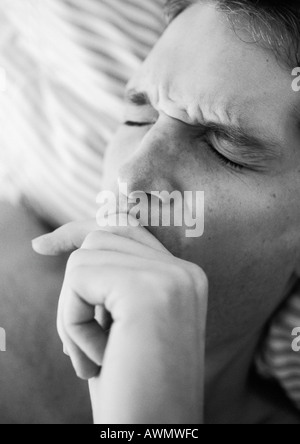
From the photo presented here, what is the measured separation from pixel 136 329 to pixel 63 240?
220 mm

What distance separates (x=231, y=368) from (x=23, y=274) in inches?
17.9

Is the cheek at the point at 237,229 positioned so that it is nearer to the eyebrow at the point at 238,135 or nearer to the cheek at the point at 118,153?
the eyebrow at the point at 238,135

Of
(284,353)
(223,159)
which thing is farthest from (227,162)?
(284,353)

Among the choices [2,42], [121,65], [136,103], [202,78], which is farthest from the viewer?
[2,42]

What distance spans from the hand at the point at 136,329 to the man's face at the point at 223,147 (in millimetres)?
127

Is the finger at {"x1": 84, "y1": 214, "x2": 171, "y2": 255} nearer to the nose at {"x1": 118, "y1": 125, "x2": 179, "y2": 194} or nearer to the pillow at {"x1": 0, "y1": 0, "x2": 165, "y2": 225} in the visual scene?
the nose at {"x1": 118, "y1": 125, "x2": 179, "y2": 194}

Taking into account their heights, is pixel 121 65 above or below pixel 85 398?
above

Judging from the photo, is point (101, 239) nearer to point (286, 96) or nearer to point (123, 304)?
point (123, 304)

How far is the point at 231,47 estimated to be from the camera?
0.82 metres

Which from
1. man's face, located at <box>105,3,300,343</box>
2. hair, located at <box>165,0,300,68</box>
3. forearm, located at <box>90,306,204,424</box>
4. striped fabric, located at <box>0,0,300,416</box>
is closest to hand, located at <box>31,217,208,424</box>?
forearm, located at <box>90,306,204,424</box>

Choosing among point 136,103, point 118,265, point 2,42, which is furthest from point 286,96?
point 2,42

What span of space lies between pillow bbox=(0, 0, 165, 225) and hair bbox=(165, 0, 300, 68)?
0.37 meters

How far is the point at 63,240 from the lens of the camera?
32.4 inches

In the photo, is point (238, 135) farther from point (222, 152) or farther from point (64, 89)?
point (64, 89)
